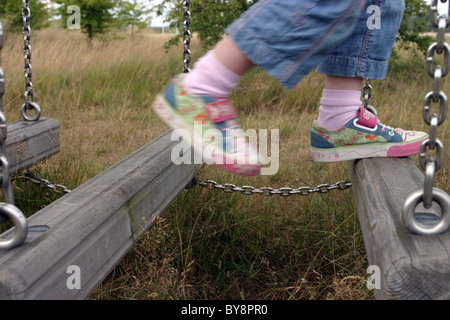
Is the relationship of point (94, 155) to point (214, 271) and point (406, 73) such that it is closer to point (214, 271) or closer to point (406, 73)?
point (214, 271)

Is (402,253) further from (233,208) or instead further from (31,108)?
(31,108)

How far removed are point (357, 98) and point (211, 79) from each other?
648 millimetres

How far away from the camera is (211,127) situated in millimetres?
1245

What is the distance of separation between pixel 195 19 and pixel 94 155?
2.68 m

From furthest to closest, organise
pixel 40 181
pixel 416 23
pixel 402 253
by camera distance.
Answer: pixel 416 23
pixel 40 181
pixel 402 253

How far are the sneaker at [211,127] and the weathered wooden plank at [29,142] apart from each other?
96 centimetres

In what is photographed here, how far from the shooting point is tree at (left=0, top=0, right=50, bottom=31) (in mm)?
9041

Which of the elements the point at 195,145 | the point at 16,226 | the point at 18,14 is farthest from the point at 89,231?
the point at 18,14

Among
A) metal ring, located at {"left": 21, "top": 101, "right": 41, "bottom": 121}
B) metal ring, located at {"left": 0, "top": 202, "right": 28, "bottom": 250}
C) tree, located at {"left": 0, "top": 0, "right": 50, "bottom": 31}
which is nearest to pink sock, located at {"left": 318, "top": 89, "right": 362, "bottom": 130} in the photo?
metal ring, located at {"left": 0, "top": 202, "right": 28, "bottom": 250}

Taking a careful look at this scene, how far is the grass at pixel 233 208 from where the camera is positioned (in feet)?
5.83

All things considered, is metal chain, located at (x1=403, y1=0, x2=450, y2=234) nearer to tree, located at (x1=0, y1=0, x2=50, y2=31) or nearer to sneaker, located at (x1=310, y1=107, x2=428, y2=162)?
sneaker, located at (x1=310, y1=107, x2=428, y2=162)

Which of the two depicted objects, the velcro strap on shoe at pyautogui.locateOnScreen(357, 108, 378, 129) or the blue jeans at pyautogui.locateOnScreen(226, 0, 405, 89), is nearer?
the blue jeans at pyautogui.locateOnScreen(226, 0, 405, 89)

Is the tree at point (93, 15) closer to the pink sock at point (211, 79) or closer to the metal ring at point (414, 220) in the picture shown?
the pink sock at point (211, 79)

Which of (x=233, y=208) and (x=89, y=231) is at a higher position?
(x=89, y=231)
